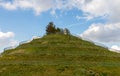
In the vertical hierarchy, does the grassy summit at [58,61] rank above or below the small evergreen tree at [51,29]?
below

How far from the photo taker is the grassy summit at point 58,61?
74.6 m

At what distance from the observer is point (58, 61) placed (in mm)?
87312

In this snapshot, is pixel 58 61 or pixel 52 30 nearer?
pixel 58 61

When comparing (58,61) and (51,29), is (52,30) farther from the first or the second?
(58,61)

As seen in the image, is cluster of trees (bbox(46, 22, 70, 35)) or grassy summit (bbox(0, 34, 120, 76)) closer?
grassy summit (bbox(0, 34, 120, 76))

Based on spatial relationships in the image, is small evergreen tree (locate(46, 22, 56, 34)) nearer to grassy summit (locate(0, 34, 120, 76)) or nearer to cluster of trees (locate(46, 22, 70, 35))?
cluster of trees (locate(46, 22, 70, 35))

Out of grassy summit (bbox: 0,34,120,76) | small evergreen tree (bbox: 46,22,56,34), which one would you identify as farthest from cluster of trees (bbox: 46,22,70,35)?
grassy summit (bbox: 0,34,120,76)

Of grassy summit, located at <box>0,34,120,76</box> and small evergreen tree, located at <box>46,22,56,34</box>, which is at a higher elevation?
small evergreen tree, located at <box>46,22,56,34</box>

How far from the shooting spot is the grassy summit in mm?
74562

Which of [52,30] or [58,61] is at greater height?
[52,30]

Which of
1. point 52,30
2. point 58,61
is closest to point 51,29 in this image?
point 52,30

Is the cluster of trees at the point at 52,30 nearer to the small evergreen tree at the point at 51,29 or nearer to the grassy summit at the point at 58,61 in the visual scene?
the small evergreen tree at the point at 51,29

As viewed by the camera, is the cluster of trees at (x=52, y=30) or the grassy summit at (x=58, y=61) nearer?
the grassy summit at (x=58, y=61)

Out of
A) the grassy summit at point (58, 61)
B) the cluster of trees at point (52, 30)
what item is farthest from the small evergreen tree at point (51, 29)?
the grassy summit at point (58, 61)
